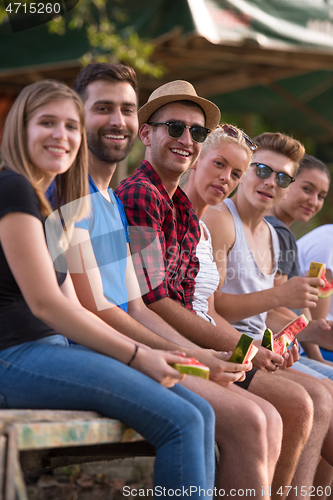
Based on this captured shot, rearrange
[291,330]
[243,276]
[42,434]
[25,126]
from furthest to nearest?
[243,276]
[291,330]
[25,126]
[42,434]

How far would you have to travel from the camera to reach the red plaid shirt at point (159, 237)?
251 centimetres

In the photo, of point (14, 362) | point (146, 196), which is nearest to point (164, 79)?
point (146, 196)

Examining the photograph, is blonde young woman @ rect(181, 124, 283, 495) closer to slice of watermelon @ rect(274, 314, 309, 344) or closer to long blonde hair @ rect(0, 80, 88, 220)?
slice of watermelon @ rect(274, 314, 309, 344)

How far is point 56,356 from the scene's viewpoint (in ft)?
5.82

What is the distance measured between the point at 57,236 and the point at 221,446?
1063 millimetres

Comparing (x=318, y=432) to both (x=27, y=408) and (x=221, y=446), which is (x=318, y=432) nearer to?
(x=221, y=446)

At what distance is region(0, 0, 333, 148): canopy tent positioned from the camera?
3828mm

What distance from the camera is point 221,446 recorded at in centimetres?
214

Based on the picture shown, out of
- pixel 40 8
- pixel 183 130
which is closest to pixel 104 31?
pixel 40 8

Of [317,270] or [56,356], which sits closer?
[56,356]

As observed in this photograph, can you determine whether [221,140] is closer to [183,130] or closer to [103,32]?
[183,130]

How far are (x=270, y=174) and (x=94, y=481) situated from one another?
228cm

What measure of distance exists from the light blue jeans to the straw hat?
154 centimetres

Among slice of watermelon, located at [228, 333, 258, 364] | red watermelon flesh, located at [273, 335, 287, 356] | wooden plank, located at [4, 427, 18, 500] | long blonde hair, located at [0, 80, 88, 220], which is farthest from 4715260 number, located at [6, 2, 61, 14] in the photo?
wooden plank, located at [4, 427, 18, 500]
